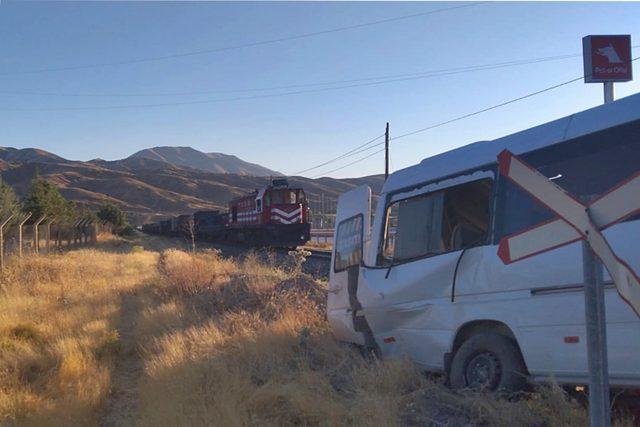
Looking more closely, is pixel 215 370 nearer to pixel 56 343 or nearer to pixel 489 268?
pixel 489 268

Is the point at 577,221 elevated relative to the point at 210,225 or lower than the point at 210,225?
lower

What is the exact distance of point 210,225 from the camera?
47.6 metres

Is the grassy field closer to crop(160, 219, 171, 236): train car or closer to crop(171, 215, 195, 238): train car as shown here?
crop(171, 215, 195, 238): train car

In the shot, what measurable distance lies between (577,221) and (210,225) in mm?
45982

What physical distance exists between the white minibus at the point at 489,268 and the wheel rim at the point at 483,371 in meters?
0.01

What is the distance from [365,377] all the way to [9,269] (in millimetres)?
14263

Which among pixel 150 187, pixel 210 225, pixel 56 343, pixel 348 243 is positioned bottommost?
pixel 56 343

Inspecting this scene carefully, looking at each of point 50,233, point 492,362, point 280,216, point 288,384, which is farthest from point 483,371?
point 50,233

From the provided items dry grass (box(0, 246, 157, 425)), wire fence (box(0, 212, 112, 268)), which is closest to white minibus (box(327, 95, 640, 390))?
dry grass (box(0, 246, 157, 425))

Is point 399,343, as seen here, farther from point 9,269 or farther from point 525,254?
point 9,269

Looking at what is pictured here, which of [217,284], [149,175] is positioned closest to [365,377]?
[217,284]

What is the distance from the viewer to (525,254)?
2.82 m

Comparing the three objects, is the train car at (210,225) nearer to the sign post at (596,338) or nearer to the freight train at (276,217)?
the freight train at (276,217)

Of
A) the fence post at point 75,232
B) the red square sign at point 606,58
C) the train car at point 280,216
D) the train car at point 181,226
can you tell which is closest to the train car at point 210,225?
the train car at point 181,226
